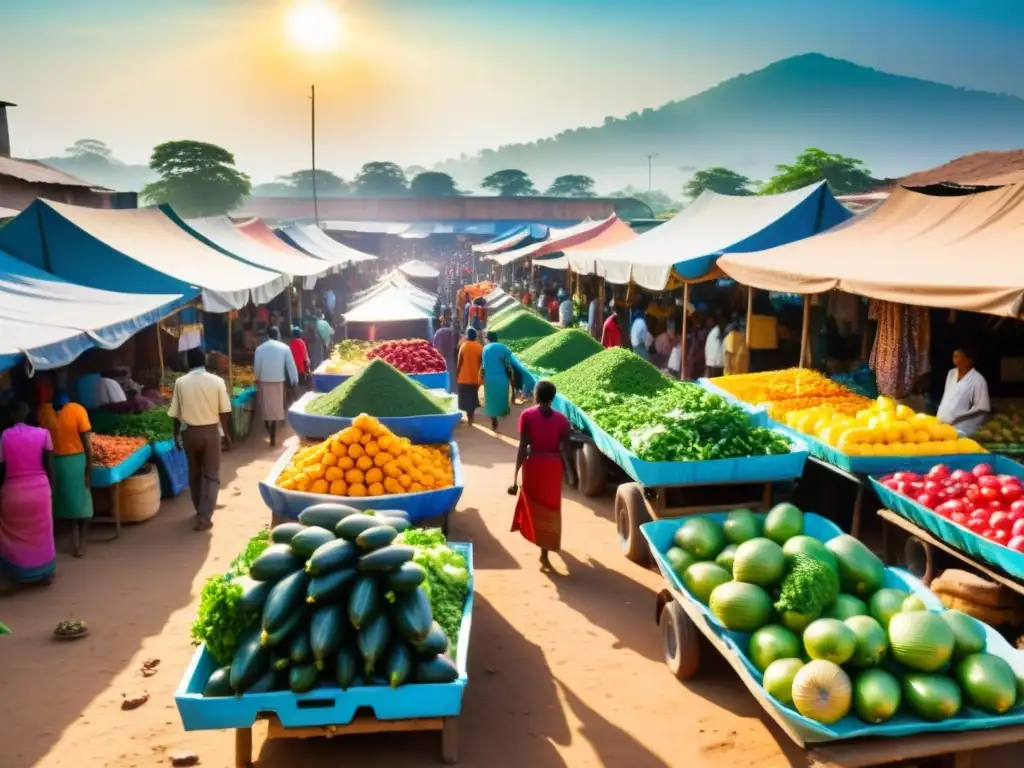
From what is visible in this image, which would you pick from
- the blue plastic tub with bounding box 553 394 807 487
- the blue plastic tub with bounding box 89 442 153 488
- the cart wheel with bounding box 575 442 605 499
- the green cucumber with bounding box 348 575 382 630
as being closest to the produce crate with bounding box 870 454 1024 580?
the blue plastic tub with bounding box 553 394 807 487

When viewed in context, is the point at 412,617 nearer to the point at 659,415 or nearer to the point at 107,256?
the point at 659,415

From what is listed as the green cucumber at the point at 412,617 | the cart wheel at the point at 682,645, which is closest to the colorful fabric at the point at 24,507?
the green cucumber at the point at 412,617

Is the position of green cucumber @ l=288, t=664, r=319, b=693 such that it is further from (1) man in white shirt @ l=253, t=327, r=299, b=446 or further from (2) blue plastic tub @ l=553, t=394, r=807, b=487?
(1) man in white shirt @ l=253, t=327, r=299, b=446

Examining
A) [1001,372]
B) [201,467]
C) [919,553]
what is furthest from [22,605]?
[1001,372]

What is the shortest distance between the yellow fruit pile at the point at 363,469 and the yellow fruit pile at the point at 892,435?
3.35 m

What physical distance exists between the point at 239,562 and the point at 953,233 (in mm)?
7847

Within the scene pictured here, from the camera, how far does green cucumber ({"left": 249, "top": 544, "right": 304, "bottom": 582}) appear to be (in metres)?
4.04

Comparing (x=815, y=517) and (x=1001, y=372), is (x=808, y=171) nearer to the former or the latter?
(x=1001, y=372)

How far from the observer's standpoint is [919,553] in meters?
6.08

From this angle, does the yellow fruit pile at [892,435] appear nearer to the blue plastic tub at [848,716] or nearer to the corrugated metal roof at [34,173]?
the blue plastic tub at [848,716]

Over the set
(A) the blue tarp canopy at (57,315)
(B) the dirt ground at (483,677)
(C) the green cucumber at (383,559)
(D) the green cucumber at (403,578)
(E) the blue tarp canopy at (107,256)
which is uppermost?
(E) the blue tarp canopy at (107,256)

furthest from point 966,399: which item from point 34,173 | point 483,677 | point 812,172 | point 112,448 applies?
point 812,172

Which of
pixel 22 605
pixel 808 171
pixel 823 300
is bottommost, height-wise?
pixel 22 605

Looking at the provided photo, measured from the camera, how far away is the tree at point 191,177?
6525 centimetres
